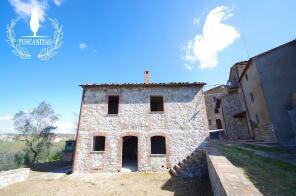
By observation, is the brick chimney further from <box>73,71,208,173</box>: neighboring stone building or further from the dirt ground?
the dirt ground

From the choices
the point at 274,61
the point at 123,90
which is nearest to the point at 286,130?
the point at 274,61

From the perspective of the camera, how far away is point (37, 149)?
18.0m

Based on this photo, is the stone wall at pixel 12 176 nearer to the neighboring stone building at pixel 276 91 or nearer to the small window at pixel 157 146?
the small window at pixel 157 146

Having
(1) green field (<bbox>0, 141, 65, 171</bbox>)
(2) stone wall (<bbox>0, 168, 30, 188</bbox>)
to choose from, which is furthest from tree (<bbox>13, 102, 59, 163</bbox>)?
(2) stone wall (<bbox>0, 168, 30, 188</bbox>)

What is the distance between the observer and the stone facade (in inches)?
408

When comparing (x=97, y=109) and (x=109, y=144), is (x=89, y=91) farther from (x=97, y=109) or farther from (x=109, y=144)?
(x=109, y=144)

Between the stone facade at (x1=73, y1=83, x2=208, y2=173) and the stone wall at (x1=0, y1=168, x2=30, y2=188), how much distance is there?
8.98ft

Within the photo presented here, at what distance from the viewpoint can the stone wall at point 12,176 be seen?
8.25 metres

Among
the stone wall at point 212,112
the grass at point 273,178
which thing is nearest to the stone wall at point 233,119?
the stone wall at point 212,112

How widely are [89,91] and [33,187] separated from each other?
6.27 m

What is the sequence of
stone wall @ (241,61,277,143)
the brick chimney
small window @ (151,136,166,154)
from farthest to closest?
small window @ (151,136,166,154) → the brick chimney → stone wall @ (241,61,277,143)

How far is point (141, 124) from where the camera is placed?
36.1 ft

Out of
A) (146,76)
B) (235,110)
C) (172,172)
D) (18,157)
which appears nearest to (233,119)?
(235,110)

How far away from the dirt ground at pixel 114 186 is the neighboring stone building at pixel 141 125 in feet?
3.27
